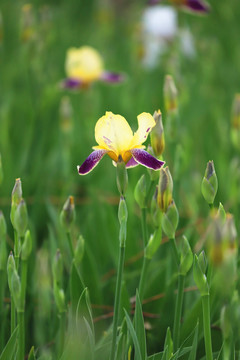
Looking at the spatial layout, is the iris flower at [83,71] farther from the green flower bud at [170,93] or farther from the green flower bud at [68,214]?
the green flower bud at [68,214]

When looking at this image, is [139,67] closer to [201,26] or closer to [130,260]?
[201,26]

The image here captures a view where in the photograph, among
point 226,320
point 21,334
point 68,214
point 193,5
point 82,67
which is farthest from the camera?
point 82,67

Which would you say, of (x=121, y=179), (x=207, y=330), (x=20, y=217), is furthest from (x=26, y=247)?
(x=207, y=330)

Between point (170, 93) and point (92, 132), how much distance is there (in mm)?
813

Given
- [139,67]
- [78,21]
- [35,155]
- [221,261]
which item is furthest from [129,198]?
[78,21]

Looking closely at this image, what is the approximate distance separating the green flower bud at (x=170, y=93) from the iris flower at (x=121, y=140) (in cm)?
33

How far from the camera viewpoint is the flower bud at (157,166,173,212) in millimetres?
676

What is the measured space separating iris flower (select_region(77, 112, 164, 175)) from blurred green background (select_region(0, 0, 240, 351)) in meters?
0.27

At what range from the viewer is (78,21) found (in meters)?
3.69

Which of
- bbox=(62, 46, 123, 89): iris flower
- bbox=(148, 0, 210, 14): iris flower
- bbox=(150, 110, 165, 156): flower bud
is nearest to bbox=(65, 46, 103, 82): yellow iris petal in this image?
bbox=(62, 46, 123, 89): iris flower

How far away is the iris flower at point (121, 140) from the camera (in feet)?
2.19

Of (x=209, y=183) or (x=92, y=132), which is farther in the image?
(x=92, y=132)

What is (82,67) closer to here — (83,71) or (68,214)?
(83,71)

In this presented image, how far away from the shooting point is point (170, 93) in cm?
100
